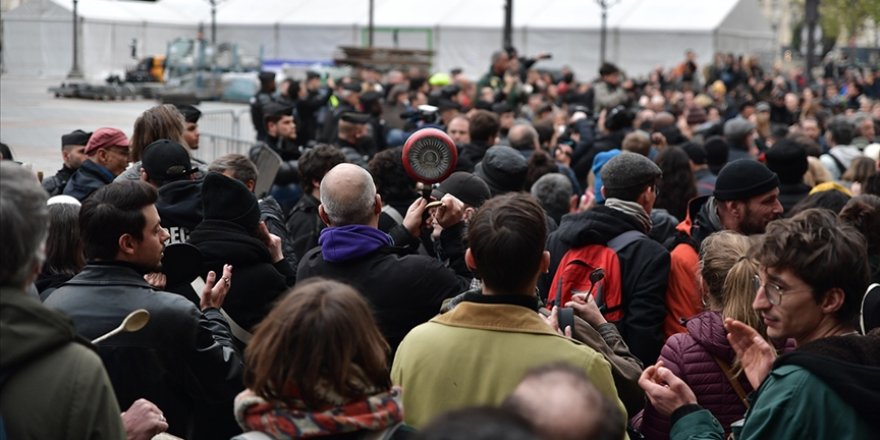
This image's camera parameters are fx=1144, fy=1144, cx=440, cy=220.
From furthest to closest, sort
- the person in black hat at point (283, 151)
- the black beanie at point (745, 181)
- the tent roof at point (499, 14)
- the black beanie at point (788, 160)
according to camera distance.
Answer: the tent roof at point (499, 14) → the person in black hat at point (283, 151) → the black beanie at point (788, 160) → the black beanie at point (745, 181)

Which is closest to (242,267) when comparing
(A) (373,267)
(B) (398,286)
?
(A) (373,267)

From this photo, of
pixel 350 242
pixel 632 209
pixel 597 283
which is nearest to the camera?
pixel 350 242

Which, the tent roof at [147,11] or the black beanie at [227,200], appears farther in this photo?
the tent roof at [147,11]

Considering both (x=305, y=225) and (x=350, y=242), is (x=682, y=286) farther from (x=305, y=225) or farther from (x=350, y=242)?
(x=305, y=225)

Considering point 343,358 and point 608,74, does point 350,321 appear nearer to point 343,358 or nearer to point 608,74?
point 343,358

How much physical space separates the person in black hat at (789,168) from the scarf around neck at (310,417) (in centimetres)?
565

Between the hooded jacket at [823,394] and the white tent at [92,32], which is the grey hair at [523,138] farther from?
the hooded jacket at [823,394]

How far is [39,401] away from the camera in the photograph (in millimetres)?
2898

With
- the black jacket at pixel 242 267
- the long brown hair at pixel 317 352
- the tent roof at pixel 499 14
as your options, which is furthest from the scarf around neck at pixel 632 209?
the tent roof at pixel 499 14

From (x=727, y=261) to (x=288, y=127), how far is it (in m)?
7.02

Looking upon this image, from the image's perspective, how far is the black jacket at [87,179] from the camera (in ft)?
22.3

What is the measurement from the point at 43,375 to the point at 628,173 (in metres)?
3.81

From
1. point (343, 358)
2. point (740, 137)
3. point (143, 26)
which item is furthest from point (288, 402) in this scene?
point (143, 26)

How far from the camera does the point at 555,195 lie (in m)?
8.09
